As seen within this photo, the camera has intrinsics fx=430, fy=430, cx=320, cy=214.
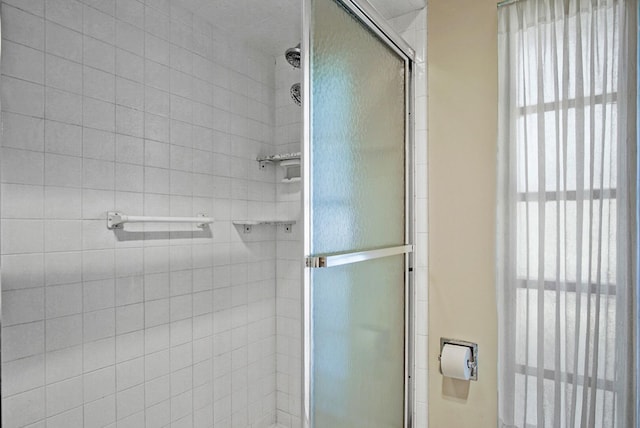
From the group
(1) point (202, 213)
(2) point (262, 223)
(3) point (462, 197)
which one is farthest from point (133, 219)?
(3) point (462, 197)

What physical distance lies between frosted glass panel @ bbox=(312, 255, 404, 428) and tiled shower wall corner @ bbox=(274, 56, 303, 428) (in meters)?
0.85

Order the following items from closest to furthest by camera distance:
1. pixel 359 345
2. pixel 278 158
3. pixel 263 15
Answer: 1. pixel 359 345
2. pixel 263 15
3. pixel 278 158

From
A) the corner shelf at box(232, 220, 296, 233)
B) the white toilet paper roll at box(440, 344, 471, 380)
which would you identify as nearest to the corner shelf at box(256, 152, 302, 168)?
the corner shelf at box(232, 220, 296, 233)

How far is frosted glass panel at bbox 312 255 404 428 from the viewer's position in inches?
48.3

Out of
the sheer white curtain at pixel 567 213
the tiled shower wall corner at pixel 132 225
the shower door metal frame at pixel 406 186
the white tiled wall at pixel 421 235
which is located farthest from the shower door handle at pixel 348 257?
the tiled shower wall corner at pixel 132 225

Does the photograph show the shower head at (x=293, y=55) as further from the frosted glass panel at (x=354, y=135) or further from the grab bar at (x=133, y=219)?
the grab bar at (x=133, y=219)

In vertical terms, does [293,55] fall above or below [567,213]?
above

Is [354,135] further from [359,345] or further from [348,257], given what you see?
[359,345]

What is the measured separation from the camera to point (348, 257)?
4.28 feet

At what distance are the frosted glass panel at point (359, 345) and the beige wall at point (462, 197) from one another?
0.18m

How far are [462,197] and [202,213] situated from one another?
1201 millimetres

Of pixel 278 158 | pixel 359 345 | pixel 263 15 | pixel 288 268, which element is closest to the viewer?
pixel 359 345

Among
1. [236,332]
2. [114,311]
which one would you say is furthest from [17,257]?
[236,332]

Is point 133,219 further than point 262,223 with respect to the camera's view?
No
